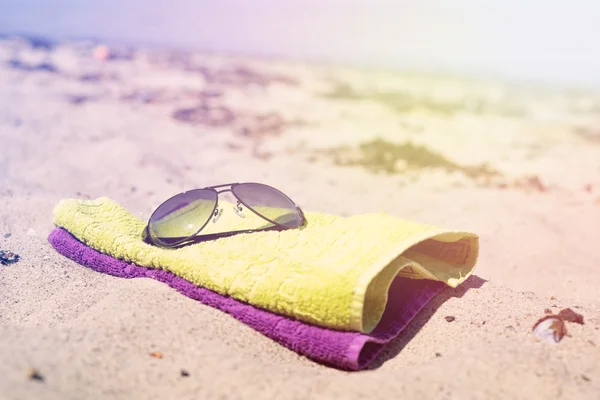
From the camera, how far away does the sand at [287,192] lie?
5.76 feet

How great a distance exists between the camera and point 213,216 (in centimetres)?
263

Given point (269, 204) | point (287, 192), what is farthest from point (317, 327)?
point (287, 192)

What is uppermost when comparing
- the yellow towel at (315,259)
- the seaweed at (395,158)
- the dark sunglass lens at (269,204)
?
the dark sunglass lens at (269,204)

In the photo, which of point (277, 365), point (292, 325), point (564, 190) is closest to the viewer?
point (277, 365)

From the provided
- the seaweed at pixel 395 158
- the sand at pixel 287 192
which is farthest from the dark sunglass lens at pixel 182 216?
the seaweed at pixel 395 158

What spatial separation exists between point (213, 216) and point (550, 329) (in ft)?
5.93

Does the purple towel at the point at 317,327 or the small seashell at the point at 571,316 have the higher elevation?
the small seashell at the point at 571,316

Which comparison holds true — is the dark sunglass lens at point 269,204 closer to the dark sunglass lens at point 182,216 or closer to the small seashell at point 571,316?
the dark sunglass lens at point 182,216

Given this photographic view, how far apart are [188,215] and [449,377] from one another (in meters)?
1.58

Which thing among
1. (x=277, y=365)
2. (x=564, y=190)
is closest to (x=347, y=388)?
(x=277, y=365)

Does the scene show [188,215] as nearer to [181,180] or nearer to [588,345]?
[588,345]

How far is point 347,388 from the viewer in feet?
5.60

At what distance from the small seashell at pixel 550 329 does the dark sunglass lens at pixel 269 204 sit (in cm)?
126

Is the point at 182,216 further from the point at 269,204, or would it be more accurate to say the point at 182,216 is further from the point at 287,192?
the point at 287,192
